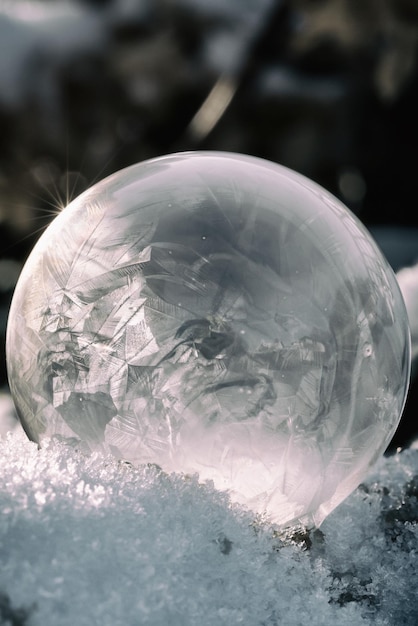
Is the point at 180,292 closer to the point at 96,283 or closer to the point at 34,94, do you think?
the point at 96,283

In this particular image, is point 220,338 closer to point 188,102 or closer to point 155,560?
point 155,560

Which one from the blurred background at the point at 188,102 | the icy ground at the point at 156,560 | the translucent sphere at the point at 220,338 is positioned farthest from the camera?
the blurred background at the point at 188,102

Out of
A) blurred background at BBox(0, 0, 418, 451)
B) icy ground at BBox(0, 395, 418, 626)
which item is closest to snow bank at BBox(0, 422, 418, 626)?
icy ground at BBox(0, 395, 418, 626)

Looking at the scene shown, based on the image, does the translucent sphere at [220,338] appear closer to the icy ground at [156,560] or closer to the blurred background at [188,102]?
the icy ground at [156,560]

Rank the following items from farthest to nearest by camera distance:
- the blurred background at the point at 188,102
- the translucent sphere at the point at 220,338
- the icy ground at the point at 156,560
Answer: the blurred background at the point at 188,102 < the translucent sphere at the point at 220,338 < the icy ground at the point at 156,560

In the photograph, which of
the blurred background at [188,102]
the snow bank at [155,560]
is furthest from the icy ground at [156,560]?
the blurred background at [188,102]

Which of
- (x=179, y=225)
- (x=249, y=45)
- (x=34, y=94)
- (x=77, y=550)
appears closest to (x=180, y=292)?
(x=179, y=225)

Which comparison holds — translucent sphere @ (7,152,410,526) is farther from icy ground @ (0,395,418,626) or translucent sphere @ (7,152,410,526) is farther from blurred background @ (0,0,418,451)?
blurred background @ (0,0,418,451)
